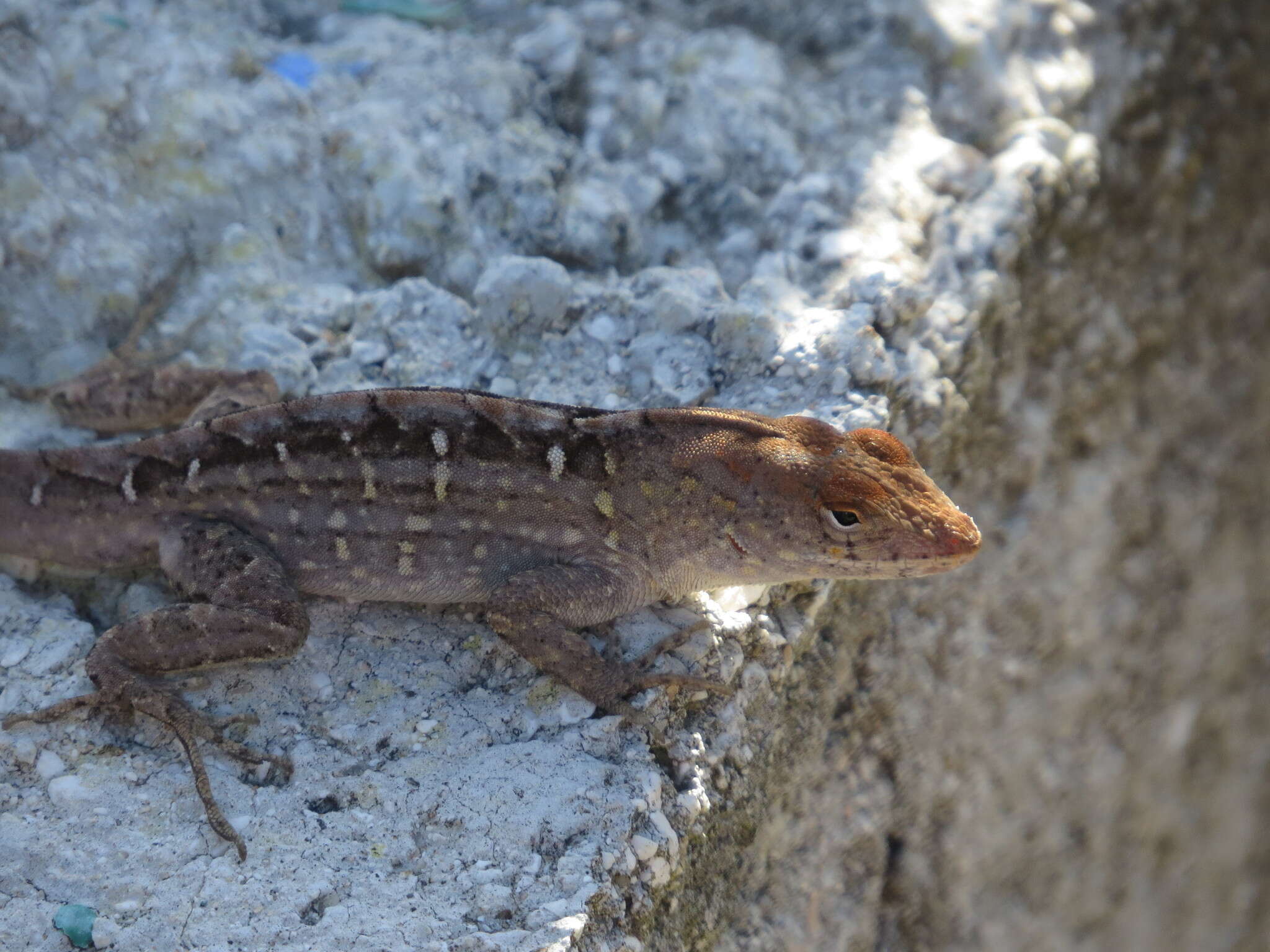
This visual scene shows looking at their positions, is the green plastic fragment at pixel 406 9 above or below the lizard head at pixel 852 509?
above

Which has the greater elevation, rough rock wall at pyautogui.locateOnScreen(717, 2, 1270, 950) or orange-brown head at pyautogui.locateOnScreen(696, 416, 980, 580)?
orange-brown head at pyautogui.locateOnScreen(696, 416, 980, 580)

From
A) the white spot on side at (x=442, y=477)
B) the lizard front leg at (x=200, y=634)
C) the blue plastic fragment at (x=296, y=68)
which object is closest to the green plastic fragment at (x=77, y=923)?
the lizard front leg at (x=200, y=634)

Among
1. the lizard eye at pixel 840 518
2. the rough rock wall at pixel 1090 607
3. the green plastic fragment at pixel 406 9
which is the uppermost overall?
the green plastic fragment at pixel 406 9

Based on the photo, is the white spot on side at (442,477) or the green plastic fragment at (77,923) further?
the white spot on side at (442,477)

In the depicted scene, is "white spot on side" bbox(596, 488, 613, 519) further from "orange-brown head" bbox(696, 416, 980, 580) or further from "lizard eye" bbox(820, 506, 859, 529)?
"lizard eye" bbox(820, 506, 859, 529)

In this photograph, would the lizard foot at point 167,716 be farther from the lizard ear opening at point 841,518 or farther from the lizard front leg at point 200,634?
the lizard ear opening at point 841,518

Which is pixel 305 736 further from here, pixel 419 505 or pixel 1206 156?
pixel 1206 156

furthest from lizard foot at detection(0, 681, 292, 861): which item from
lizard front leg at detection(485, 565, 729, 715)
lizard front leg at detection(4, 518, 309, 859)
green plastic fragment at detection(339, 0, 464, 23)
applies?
green plastic fragment at detection(339, 0, 464, 23)

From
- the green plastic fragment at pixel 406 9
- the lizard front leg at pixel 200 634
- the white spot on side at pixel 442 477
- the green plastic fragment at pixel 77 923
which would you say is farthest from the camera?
the green plastic fragment at pixel 406 9
